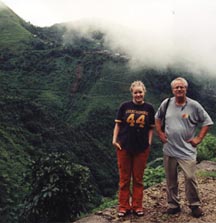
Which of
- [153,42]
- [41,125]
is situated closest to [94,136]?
[41,125]

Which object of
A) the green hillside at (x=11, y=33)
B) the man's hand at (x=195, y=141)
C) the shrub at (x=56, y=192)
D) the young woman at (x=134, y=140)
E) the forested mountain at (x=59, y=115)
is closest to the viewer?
the man's hand at (x=195, y=141)

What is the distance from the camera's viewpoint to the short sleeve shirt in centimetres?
447

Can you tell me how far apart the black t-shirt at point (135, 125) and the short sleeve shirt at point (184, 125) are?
251 mm

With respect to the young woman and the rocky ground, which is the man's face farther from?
the rocky ground

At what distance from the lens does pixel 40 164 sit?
5.14 meters

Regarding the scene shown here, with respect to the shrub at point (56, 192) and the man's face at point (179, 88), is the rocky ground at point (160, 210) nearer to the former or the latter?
the shrub at point (56, 192)

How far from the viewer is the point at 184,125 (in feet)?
14.7

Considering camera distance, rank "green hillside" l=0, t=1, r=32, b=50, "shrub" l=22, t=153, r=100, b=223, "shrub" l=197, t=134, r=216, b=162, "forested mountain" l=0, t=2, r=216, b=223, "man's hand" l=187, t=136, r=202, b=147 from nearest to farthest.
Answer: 1. "man's hand" l=187, t=136, r=202, b=147
2. "shrub" l=22, t=153, r=100, b=223
3. "forested mountain" l=0, t=2, r=216, b=223
4. "shrub" l=197, t=134, r=216, b=162
5. "green hillside" l=0, t=1, r=32, b=50

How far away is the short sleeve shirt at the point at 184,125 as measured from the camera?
447cm

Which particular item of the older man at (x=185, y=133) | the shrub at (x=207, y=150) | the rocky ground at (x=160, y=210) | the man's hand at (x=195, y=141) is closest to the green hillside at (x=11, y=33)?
the shrub at (x=207, y=150)

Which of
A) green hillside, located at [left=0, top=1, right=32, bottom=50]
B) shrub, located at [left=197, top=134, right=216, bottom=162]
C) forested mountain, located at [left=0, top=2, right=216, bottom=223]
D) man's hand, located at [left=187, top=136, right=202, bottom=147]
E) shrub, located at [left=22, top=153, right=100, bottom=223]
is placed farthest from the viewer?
green hillside, located at [left=0, top=1, right=32, bottom=50]

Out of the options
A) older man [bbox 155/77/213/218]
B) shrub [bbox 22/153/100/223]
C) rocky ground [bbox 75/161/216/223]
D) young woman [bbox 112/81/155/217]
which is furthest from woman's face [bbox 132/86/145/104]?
rocky ground [bbox 75/161/216/223]

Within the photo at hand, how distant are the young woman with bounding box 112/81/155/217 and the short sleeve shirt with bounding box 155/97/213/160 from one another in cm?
26

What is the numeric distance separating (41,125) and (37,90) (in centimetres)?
2191
